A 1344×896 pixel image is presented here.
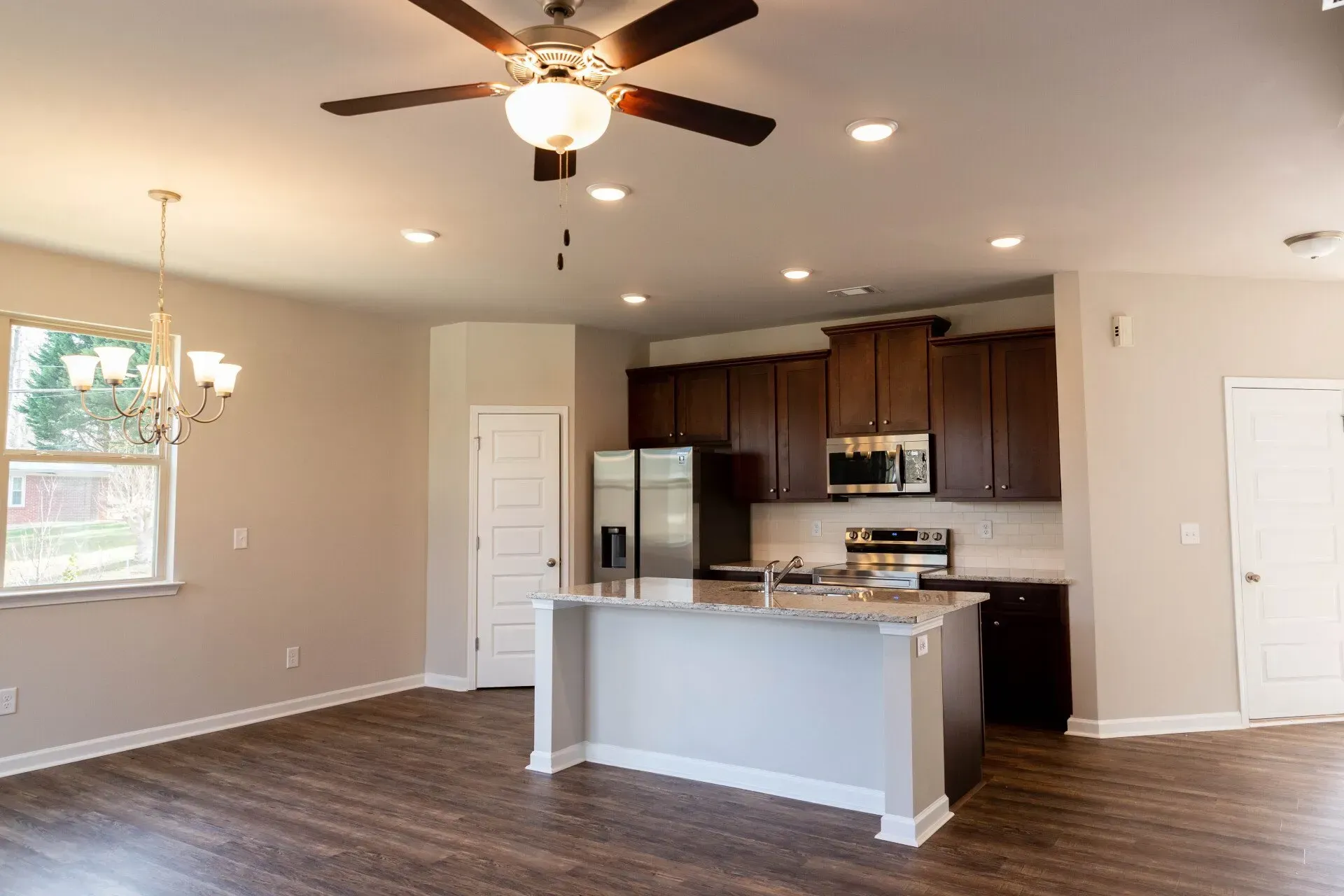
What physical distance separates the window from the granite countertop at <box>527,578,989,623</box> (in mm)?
2385

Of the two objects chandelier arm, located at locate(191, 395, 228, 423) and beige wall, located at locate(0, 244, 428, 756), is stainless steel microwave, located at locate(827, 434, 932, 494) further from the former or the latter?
chandelier arm, located at locate(191, 395, 228, 423)

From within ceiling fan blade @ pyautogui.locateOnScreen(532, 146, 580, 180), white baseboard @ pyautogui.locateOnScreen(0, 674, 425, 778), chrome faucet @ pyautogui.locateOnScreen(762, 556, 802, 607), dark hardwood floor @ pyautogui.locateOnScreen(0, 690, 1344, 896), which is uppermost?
ceiling fan blade @ pyautogui.locateOnScreen(532, 146, 580, 180)

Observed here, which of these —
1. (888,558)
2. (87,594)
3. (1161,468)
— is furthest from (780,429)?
(87,594)

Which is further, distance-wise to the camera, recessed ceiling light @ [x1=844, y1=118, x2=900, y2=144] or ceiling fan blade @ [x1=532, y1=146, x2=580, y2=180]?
recessed ceiling light @ [x1=844, y1=118, x2=900, y2=144]

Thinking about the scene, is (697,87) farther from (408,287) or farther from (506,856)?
(408,287)

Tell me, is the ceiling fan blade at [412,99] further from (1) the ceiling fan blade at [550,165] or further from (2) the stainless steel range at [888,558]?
(2) the stainless steel range at [888,558]

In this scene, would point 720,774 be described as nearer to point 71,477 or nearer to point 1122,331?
point 1122,331

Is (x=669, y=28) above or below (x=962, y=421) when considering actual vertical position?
above

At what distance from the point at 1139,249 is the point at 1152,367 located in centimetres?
80

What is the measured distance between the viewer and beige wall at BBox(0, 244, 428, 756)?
15.4 ft

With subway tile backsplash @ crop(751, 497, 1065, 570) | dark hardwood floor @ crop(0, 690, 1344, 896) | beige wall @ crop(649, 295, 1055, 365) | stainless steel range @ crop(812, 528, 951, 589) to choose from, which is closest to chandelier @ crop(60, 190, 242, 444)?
dark hardwood floor @ crop(0, 690, 1344, 896)

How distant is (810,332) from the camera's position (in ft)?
21.9

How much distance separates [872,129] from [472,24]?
5.42ft

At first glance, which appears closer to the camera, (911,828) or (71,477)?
(911,828)
